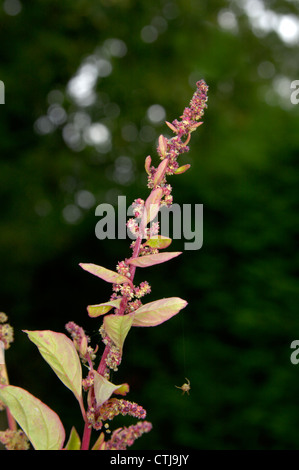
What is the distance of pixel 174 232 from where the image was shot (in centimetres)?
337

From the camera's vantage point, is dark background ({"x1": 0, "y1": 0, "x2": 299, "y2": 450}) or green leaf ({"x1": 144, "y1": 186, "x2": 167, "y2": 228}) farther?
dark background ({"x1": 0, "y1": 0, "x2": 299, "y2": 450})

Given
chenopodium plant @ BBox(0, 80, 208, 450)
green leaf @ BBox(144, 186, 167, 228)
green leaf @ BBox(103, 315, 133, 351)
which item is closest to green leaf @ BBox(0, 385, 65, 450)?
chenopodium plant @ BBox(0, 80, 208, 450)

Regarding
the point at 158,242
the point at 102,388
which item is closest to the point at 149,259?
the point at 158,242

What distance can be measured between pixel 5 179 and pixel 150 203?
640 centimetres

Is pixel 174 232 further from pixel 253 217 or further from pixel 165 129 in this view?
pixel 165 129

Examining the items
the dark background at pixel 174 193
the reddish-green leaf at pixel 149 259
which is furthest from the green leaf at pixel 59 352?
the dark background at pixel 174 193

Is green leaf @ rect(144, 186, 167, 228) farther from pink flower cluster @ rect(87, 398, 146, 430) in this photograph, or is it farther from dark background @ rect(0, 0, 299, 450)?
dark background @ rect(0, 0, 299, 450)

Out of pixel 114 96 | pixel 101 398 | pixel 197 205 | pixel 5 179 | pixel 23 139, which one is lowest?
pixel 101 398

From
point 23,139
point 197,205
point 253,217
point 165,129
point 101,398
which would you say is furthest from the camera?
point 165,129

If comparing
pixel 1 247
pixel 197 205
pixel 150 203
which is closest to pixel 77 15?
pixel 1 247

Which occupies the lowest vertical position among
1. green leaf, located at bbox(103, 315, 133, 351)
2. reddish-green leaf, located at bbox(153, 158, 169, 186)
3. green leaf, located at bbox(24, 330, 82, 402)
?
green leaf, located at bbox(24, 330, 82, 402)

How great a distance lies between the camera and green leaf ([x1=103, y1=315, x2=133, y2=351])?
485 millimetres

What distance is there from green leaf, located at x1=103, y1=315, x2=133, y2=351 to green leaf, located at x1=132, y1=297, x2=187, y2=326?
15 mm

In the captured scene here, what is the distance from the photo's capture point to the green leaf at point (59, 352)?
54 cm
